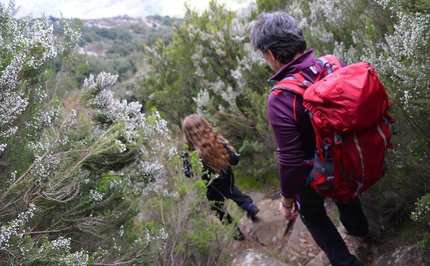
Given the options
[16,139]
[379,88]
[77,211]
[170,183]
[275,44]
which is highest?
[275,44]

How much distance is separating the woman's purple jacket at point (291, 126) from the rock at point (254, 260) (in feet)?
4.29

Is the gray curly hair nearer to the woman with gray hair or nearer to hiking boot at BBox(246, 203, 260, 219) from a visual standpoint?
the woman with gray hair

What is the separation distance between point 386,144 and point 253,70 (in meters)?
3.82

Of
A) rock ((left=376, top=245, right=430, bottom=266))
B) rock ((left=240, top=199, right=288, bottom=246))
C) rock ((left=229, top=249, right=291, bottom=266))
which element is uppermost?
rock ((left=376, top=245, right=430, bottom=266))

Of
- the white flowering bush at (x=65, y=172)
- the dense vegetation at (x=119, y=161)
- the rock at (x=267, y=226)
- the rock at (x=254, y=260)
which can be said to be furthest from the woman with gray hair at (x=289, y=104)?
the rock at (x=267, y=226)

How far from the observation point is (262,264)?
10.7 ft

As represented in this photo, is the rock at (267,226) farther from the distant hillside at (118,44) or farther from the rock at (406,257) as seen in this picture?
the distant hillside at (118,44)

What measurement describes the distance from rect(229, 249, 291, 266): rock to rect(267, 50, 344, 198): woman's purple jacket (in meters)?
1.31

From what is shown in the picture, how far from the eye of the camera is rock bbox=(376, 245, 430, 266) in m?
2.50

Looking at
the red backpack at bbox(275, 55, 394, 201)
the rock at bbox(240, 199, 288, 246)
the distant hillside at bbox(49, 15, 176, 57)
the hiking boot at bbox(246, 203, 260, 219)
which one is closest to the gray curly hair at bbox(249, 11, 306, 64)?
the red backpack at bbox(275, 55, 394, 201)

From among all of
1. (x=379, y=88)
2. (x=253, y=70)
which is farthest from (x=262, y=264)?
(x=253, y=70)

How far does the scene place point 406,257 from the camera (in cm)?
262

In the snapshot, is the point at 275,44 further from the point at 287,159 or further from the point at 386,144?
the point at 386,144

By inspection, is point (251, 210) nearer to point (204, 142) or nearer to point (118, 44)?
point (204, 142)
